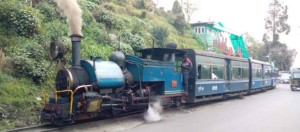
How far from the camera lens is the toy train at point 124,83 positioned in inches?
345

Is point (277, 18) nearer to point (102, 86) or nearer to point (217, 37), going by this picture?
point (217, 37)

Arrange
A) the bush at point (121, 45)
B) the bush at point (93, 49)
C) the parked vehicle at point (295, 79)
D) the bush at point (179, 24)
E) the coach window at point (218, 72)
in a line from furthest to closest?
the bush at point (179, 24)
the parked vehicle at point (295, 79)
the bush at point (121, 45)
the bush at point (93, 49)
the coach window at point (218, 72)

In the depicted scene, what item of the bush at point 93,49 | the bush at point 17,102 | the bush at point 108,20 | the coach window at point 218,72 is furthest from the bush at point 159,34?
the bush at point 17,102

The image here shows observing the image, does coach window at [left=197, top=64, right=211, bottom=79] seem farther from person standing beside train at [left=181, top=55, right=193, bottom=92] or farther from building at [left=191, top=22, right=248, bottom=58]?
building at [left=191, top=22, right=248, bottom=58]

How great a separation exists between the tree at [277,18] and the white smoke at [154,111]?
182 feet

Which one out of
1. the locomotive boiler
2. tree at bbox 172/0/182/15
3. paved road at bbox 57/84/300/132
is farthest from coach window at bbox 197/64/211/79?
tree at bbox 172/0/182/15

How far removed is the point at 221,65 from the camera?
16875mm

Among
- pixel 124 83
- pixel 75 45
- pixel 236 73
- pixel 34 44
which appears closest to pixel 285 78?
pixel 236 73

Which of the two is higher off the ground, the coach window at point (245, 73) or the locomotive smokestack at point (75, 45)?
the locomotive smokestack at point (75, 45)

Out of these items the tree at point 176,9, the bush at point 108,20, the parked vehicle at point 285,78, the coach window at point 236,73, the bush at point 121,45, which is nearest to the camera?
the coach window at point 236,73

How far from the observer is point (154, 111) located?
37.4 feet

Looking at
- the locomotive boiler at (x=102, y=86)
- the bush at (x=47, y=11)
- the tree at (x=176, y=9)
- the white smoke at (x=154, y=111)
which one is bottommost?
the white smoke at (x=154, y=111)

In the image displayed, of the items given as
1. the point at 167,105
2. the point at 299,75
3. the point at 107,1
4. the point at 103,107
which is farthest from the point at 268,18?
the point at 103,107

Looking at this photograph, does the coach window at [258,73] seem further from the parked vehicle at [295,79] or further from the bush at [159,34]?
the bush at [159,34]
